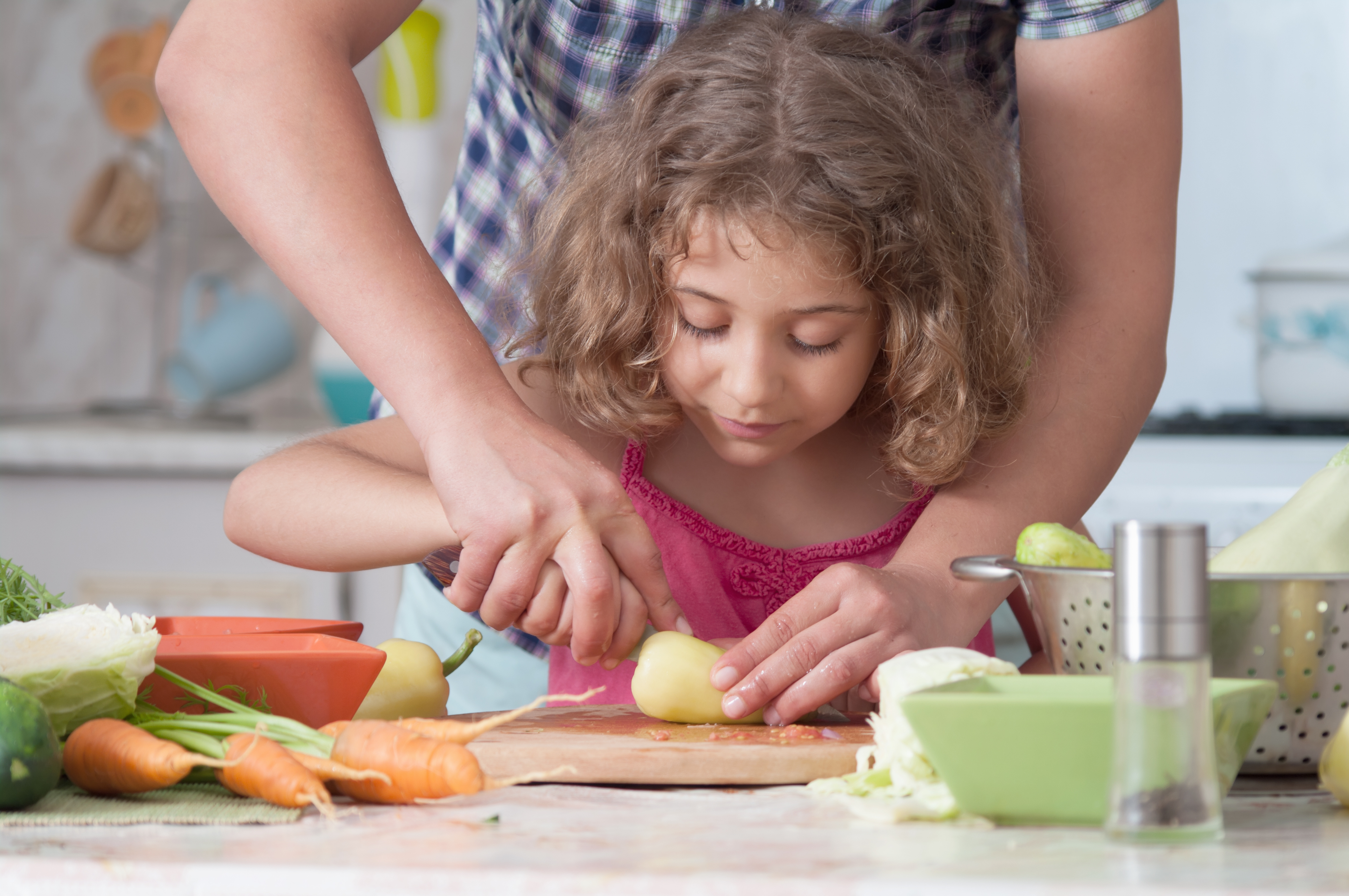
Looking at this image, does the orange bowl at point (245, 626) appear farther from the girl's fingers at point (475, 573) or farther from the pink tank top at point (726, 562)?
the pink tank top at point (726, 562)

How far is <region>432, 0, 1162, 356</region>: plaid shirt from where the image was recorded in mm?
1105

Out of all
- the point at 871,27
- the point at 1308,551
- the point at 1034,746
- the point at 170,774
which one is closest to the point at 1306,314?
the point at 871,27

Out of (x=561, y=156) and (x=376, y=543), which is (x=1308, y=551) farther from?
(x=561, y=156)

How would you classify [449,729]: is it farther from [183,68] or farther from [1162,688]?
[183,68]

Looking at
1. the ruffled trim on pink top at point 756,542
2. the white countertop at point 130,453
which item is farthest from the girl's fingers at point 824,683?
the white countertop at point 130,453

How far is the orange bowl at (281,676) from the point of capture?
70cm

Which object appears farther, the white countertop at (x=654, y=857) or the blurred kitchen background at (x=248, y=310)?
the blurred kitchen background at (x=248, y=310)

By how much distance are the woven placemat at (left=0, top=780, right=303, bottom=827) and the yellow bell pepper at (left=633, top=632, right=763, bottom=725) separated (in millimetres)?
279

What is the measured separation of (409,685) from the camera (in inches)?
33.1

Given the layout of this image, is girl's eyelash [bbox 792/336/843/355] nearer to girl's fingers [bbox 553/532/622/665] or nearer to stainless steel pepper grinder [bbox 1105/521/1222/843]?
girl's fingers [bbox 553/532/622/665]

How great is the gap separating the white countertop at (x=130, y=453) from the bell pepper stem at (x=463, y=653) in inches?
57.4

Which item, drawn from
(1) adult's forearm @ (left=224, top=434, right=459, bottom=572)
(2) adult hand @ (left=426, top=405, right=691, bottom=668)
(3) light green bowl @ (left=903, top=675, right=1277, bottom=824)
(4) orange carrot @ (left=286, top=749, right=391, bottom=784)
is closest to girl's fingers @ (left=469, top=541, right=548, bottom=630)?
(2) adult hand @ (left=426, top=405, right=691, bottom=668)

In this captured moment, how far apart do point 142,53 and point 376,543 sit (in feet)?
7.43

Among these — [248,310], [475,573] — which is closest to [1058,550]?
[475,573]
